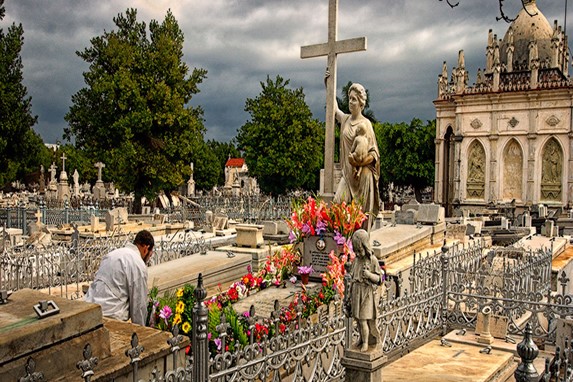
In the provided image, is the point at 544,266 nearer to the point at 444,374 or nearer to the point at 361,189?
the point at 361,189

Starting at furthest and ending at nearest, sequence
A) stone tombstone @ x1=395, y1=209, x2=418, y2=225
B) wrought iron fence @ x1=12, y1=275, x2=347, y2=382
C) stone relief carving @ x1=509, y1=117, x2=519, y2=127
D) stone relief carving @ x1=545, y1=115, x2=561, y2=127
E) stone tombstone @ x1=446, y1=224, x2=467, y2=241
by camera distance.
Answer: stone relief carving @ x1=509, y1=117, x2=519, y2=127, stone relief carving @ x1=545, y1=115, x2=561, y2=127, stone tombstone @ x1=395, y1=209, x2=418, y2=225, stone tombstone @ x1=446, y1=224, x2=467, y2=241, wrought iron fence @ x1=12, y1=275, x2=347, y2=382

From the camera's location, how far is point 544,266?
420 inches

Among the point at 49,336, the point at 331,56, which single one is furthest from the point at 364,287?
the point at 331,56

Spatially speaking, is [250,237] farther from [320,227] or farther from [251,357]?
[251,357]

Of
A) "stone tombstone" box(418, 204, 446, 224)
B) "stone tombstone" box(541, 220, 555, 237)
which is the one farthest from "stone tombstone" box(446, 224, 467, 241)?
"stone tombstone" box(541, 220, 555, 237)

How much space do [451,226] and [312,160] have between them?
1969 centimetres

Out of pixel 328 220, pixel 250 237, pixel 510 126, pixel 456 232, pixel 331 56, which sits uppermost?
pixel 510 126

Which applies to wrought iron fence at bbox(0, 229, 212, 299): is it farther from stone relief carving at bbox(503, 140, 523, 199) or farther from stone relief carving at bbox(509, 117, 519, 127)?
stone relief carving at bbox(509, 117, 519, 127)

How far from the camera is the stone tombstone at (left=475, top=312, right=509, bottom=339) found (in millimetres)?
8047

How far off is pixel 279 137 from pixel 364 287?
3097cm

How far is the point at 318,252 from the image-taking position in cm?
843

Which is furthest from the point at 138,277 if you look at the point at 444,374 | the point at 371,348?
the point at 444,374

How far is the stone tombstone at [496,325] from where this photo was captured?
805 cm

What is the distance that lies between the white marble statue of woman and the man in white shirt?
4.61 m
